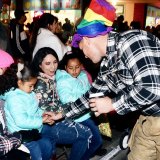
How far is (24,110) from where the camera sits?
3133mm

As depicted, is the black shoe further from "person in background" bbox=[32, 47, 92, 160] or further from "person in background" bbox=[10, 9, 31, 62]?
"person in background" bbox=[10, 9, 31, 62]

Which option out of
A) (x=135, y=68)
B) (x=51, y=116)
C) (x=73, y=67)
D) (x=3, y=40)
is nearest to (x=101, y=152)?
(x=73, y=67)

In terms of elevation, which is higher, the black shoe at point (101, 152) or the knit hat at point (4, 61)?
the knit hat at point (4, 61)

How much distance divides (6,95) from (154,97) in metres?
1.52

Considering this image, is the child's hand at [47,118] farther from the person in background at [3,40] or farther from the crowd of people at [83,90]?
the person in background at [3,40]

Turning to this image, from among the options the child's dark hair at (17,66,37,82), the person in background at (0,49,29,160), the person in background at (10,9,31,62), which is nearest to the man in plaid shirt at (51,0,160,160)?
the child's dark hair at (17,66,37,82)

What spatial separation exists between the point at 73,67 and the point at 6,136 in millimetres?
1521

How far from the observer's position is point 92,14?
2693mm

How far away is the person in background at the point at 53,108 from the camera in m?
3.62

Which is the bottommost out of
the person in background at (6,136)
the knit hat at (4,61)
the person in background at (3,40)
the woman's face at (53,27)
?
the person in background at (6,136)

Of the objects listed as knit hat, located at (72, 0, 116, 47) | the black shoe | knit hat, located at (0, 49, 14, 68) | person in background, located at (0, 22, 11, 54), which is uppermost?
knit hat, located at (72, 0, 116, 47)

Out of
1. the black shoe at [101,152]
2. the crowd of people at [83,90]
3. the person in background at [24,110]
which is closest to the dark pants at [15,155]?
the crowd of people at [83,90]

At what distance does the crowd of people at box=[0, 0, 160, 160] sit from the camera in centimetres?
244

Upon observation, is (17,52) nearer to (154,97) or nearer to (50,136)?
(50,136)
